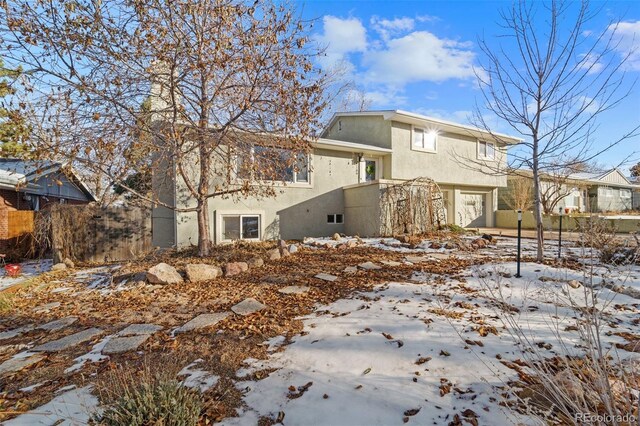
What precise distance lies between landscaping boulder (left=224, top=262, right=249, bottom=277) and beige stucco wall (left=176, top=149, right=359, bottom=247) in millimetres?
4314

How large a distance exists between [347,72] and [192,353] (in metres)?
16.0

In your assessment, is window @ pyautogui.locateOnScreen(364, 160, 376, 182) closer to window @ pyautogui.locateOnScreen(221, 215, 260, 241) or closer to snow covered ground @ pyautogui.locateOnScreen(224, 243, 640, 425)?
window @ pyautogui.locateOnScreen(221, 215, 260, 241)

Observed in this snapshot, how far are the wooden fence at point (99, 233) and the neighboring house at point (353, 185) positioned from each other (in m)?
0.49

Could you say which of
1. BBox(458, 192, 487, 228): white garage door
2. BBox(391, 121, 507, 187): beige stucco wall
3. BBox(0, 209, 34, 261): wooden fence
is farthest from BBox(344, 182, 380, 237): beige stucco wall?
BBox(0, 209, 34, 261): wooden fence

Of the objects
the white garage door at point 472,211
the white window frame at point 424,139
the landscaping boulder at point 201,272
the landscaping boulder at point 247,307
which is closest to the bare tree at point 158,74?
the landscaping boulder at point 201,272

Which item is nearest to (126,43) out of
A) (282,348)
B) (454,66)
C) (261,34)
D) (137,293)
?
(261,34)

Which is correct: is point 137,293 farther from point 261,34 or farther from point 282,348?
point 261,34

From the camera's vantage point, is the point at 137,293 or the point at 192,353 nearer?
the point at 192,353

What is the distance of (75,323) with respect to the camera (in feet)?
13.5

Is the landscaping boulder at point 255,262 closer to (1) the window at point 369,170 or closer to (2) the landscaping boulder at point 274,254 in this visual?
(2) the landscaping boulder at point 274,254

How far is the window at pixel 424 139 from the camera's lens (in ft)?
46.5

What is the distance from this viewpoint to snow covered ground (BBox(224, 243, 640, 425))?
7.05 feet

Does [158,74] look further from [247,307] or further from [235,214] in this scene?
[235,214]

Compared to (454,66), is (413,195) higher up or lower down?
lower down
